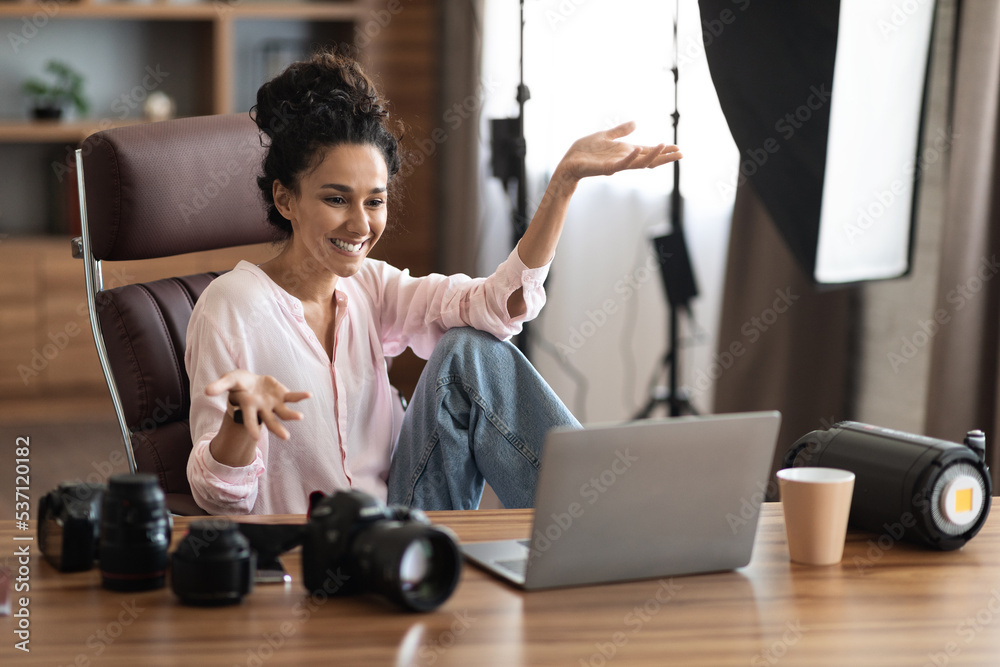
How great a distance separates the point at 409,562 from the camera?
0.87 meters

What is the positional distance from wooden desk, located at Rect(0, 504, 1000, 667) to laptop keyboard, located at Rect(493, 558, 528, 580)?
2 centimetres

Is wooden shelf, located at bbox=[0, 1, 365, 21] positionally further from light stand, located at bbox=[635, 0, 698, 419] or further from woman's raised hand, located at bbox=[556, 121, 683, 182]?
woman's raised hand, located at bbox=[556, 121, 683, 182]

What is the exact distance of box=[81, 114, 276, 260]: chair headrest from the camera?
61.6 inches

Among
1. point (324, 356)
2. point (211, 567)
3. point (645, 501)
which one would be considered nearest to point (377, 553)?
point (211, 567)

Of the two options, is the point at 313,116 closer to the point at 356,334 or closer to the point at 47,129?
the point at 356,334

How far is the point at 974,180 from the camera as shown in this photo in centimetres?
219

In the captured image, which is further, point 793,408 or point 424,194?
point 424,194

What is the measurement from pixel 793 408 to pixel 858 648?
73.1 inches

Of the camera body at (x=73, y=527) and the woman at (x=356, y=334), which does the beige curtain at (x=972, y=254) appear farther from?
the camera body at (x=73, y=527)

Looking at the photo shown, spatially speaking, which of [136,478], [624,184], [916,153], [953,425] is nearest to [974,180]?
[916,153]

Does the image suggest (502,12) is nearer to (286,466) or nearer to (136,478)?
(286,466)

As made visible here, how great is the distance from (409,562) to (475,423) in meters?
0.57

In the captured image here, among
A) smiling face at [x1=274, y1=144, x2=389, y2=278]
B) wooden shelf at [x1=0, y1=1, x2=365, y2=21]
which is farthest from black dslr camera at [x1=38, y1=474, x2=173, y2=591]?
wooden shelf at [x1=0, y1=1, x2=365, y2=21]

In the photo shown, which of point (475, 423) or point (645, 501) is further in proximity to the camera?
point (475, 423)
